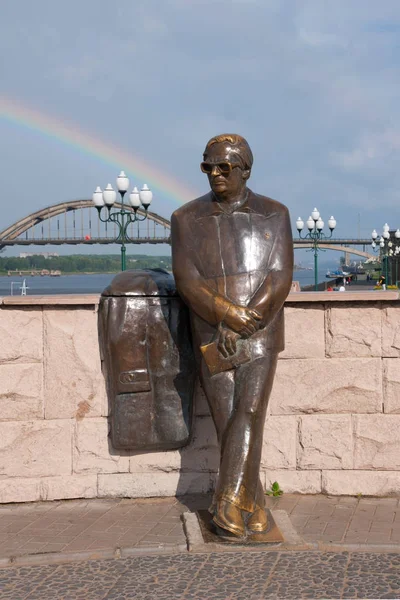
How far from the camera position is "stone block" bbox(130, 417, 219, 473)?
5.03 meters

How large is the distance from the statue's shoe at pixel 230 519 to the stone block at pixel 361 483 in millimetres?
1078

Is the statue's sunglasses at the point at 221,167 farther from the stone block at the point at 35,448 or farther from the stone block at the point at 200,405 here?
the stone block at the point at 35,448

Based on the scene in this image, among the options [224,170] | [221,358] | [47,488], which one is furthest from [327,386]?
[47,488]

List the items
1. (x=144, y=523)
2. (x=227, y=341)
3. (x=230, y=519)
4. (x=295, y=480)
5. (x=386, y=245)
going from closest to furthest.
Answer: (x=230, y=519) < (x=227, y=341) < (x=144, y=523) < (x=295, y=480) < (x=386, y=245)

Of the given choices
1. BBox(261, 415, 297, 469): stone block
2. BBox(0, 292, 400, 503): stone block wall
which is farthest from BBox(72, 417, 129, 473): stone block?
BBox(261, 415, 297, 469): stone block

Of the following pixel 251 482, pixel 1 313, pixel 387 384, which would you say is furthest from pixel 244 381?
pixel 1 313

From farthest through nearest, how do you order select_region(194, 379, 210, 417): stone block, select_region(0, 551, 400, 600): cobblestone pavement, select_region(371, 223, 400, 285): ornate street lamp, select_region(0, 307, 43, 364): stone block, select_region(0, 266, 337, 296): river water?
select_region(0, 266, 337, 296): river water, select_region(371, 223, 400, 285): ornate street lamp, select_region(194, 379, 210, 417): stone block, select_region(0, 307, 43, 364): stone block, select_region(0, 551, 400, 600): cobblestone pavement

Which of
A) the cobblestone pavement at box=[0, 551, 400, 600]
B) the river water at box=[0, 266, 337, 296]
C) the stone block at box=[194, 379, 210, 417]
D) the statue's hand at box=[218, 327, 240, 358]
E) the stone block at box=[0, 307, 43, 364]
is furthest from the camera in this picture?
the river water at box=[0, 266, 337, 296]

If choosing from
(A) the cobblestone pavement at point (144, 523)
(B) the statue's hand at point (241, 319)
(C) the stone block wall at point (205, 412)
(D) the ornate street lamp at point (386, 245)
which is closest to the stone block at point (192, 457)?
(C) the stone block wall at point (205, 412)

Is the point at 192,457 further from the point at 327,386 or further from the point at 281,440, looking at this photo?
the point at 327,386

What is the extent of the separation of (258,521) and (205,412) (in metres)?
1.01

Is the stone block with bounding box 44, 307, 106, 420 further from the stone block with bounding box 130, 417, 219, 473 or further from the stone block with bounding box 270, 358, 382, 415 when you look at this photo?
the stone block with bounding box 270, 358, 382, 415

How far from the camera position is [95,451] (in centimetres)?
500

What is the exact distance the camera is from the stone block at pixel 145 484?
197 inches
